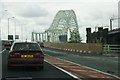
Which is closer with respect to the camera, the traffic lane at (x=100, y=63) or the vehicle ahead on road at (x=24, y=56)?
the vehicle ahead on road at (x=24, y=56)

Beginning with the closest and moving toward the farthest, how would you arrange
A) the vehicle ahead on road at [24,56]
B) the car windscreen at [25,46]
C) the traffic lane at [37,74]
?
the traffic lane at [37,74] < the vehicle ahead on road at [24,56] < the car windscreen at [25,46]

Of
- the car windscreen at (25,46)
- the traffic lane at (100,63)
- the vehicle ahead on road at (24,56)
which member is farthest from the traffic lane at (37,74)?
the traffic lane at (100,63)

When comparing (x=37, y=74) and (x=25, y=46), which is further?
(x=25, y=46)

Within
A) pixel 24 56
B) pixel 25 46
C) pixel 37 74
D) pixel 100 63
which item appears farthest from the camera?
pixel 100 63

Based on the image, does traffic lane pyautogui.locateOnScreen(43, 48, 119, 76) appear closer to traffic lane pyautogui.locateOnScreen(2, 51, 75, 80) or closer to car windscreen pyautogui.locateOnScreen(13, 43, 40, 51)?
traffic lane pyautogui.locateOnScreen(2, 51, 75, 80)

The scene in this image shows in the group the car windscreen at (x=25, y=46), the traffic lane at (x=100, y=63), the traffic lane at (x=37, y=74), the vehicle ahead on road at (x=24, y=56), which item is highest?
the car windscreen at (x=25, y=46)

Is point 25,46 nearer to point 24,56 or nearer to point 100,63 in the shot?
point 24,56

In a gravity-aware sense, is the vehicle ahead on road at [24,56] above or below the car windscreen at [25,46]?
below

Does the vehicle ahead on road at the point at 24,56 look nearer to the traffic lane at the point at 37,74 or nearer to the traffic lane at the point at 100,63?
the traffic lane at the point at 37,74

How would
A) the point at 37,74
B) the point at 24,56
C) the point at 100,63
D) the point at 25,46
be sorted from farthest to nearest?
the point at 100,63 < the point at 25,46 < the point at 24,56 < the point at 37,74

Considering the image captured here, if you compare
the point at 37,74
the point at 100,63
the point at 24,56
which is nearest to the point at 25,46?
the point at 24,56

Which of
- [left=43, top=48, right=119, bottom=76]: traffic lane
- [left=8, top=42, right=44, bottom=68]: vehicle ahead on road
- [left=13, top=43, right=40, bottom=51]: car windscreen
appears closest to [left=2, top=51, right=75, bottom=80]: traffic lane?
[left=8, top=42, right=44, bottom=68]: vehicle ahead on road

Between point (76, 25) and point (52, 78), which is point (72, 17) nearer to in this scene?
point (76, 25)

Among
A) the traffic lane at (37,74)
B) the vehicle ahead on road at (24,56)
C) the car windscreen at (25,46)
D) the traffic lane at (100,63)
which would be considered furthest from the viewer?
the traffic lane at (100,63)
